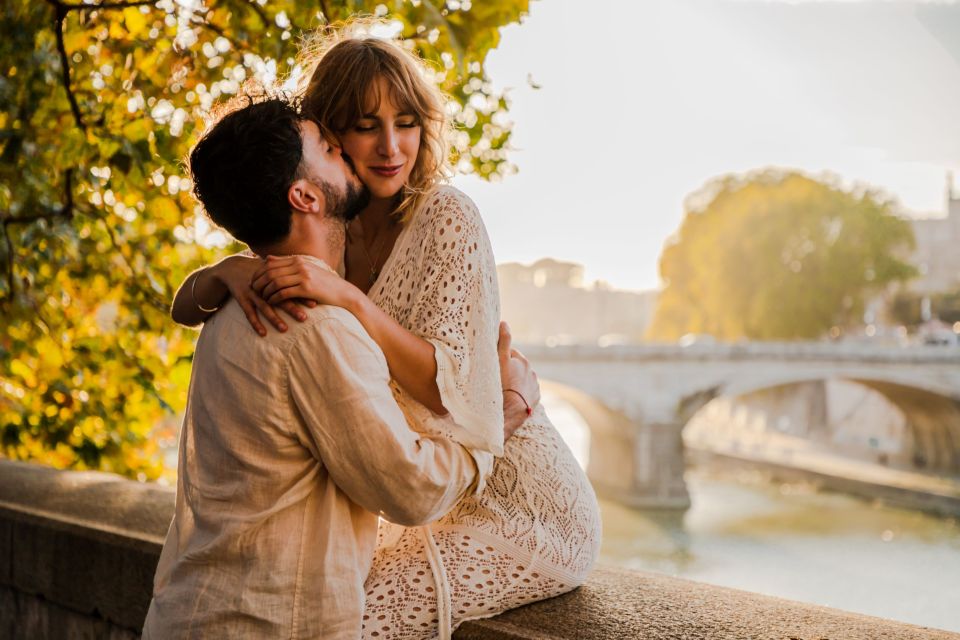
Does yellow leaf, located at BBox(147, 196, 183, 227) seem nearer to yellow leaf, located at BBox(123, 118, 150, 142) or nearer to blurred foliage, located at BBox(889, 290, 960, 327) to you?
yellow leaf, located at BBox(123, 118, 150, 142)

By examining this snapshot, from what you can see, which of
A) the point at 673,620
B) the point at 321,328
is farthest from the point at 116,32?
the point at 673,620

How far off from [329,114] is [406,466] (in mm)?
612

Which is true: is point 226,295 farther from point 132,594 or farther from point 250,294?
point 132,594

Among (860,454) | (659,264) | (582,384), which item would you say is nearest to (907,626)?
(582,384)

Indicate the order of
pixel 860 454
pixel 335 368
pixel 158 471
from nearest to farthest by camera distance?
pixel 335 368
pixel 158 471
pixel 860 454

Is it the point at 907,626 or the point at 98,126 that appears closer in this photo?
the point at 907,626

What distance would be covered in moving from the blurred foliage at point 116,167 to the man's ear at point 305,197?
85 centimetres

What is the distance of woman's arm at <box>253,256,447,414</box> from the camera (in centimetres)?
116

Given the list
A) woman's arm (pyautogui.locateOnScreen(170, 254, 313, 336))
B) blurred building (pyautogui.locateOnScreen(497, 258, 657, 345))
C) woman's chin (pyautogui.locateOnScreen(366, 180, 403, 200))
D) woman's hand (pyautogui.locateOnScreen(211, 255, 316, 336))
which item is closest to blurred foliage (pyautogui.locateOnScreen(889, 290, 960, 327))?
blurred building (pyautogui.locateOnScreen(497, 258, 657, 345))

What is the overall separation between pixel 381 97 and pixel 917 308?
104 ft

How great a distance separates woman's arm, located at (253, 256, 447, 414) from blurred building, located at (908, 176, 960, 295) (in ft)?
127

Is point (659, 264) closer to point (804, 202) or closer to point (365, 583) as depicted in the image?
point (804, 202)

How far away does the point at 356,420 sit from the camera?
1124 millimetres

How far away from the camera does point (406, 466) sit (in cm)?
115
